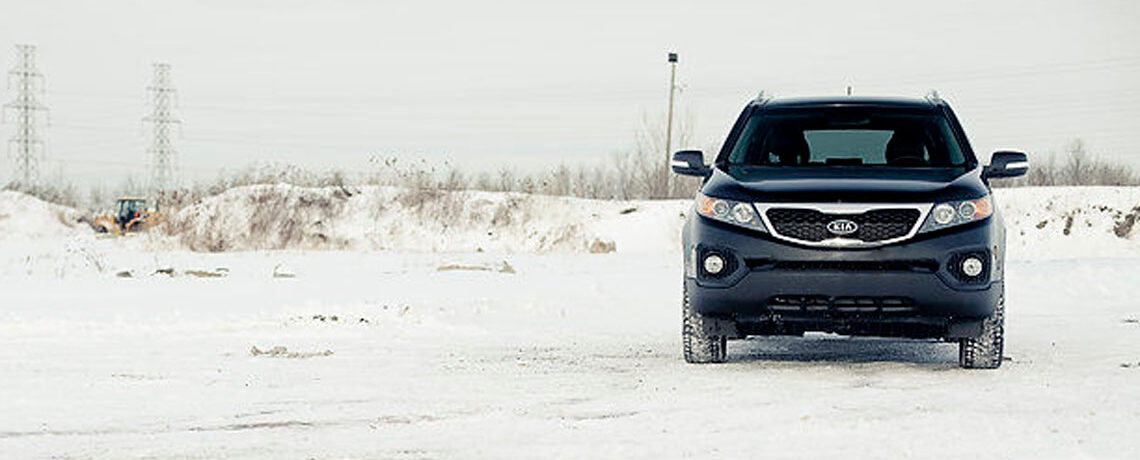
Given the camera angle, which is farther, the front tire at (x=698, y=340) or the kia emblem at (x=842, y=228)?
the front tire at (x=698, y=340)

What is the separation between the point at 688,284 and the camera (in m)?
8.51

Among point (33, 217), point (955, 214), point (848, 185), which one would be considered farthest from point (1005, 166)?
point (33, 217)

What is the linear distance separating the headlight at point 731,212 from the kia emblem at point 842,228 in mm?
402

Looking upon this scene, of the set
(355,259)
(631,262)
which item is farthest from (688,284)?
(355,259)

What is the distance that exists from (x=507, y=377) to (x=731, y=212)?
5.61 feet

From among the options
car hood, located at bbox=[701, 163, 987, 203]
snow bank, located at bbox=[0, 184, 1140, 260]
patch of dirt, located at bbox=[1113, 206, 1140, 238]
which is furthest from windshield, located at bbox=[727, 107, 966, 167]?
patch of dirt, located at bbox=[1113, 206, 1140, 238]

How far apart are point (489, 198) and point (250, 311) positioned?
2915cm

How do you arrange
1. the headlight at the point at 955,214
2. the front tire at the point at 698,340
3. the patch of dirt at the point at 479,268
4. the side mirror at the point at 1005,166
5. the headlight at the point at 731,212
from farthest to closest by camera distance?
the patch of dirt at the point at 479,268, the side mirror at the point at 1005,166, the front tire at the point at 698,340, the headlight at the point at 731,212, the headlight at the point at 955,214

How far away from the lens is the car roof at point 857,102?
9750mm

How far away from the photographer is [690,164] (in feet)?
31.0

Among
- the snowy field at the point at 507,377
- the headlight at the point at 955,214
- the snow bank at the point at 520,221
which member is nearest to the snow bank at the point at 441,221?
the snow bank at the point at 520,221

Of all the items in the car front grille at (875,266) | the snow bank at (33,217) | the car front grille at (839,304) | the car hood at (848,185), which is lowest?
the snow bank at (33,217)

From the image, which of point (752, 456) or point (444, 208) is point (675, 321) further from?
point (444, 208)

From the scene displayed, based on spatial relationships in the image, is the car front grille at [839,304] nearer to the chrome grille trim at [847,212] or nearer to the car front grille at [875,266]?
the car front grille at [875,266]
